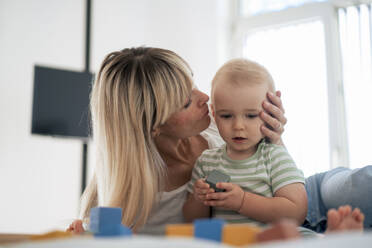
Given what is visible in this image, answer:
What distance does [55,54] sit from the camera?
12.3ft

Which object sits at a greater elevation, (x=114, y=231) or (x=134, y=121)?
(x=134, y=121)

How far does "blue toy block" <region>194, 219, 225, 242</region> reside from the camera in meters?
0.54

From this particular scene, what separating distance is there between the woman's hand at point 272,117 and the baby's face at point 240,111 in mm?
15

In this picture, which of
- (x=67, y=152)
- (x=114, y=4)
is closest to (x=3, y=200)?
(x=67, y=152)

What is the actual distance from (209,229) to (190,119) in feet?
2.68

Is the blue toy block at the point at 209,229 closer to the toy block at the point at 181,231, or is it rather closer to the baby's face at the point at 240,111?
the toy block at the point at 181,231

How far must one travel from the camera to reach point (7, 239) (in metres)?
0.97

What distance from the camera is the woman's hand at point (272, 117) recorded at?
3.98ft

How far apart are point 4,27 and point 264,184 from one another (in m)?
2.89

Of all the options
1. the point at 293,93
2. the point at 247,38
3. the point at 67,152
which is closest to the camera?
the point at 67,152

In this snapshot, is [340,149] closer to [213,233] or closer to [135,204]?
[135,204]

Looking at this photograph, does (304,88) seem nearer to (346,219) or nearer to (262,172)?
(262,172)

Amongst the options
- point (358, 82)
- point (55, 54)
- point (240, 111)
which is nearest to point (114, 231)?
point (240, 111)

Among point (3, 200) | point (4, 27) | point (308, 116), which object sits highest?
point (4, 27)
